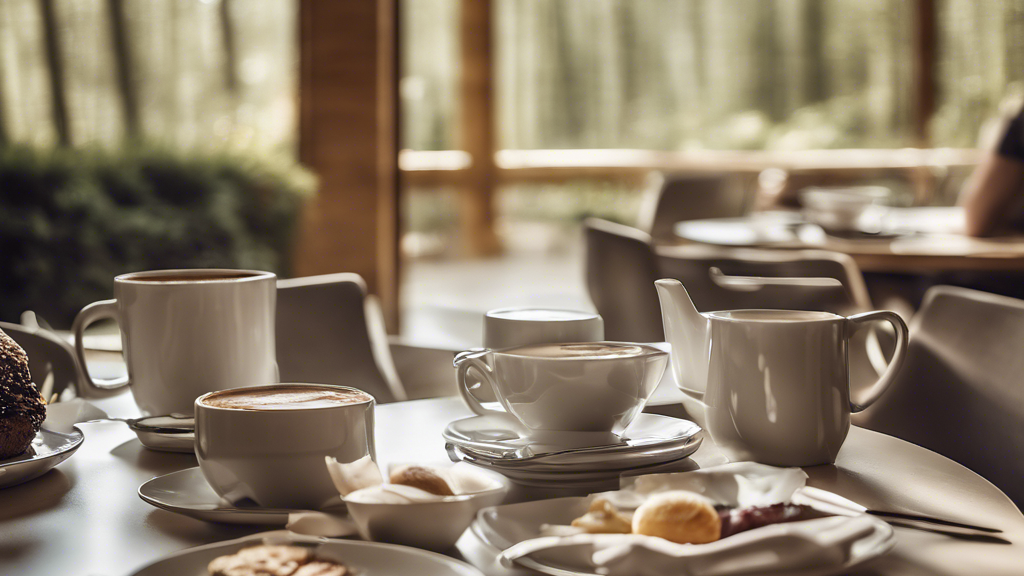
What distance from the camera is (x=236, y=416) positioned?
64cm

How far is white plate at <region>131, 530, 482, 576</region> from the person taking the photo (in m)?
0.52

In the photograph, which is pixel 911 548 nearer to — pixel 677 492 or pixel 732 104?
pixel 677 492

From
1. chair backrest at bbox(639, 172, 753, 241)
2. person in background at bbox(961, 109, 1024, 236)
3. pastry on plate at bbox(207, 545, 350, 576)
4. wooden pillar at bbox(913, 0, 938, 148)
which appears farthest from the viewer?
wooden pillar at bbox(913, 0, 938, 148)

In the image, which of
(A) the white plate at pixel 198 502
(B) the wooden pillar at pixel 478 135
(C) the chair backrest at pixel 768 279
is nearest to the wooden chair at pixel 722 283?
(C) the chair backrest at pixel 768 279

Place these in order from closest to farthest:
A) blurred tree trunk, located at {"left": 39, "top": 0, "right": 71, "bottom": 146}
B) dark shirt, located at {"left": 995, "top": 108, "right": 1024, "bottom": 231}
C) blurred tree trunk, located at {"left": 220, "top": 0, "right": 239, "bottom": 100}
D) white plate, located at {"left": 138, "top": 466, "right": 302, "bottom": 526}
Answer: white plate, located at {"left": 138, "top": 466, "right": 302, "bottom": 526} < dark shirt, located at {"left": 995, "top": 108, "right": 1024, "bottom": 231} < blurred tree trunk, located at {"left": 39, "top": 0, "right": 71, "bottom": 146} < blurred tree trunk, located at {"left": 220, "top": 0, "right": 239, "bottom": 100}

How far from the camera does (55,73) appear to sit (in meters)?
4.45

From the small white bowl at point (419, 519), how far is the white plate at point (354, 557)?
1.2 inches

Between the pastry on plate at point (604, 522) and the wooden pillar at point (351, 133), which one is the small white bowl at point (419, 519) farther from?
the wooden pillar at point (351, 133)

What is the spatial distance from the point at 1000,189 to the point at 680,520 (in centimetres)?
214

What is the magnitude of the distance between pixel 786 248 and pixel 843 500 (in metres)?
1.62

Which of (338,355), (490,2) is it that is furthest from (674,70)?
(338,355)

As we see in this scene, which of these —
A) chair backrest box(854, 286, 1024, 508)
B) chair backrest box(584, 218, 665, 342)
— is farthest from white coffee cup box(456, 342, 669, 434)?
chair backrest box(584, 218, 665, 342)

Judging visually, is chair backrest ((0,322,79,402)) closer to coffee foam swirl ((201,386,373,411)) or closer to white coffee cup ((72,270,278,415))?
white coffee cup ((72,270,278,415))

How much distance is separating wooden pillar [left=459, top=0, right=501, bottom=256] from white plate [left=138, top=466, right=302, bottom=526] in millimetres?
4664
